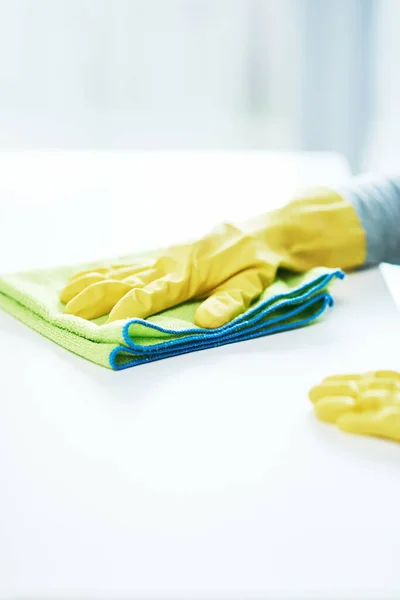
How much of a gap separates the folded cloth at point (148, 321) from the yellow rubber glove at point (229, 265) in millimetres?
16

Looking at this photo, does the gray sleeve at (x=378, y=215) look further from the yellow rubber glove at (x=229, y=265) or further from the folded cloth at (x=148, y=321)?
the folded cloth at (x=148, y=321)

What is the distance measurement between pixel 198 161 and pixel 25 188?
463mm

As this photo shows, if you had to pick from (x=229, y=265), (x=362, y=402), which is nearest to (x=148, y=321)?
(x=229, y=265)

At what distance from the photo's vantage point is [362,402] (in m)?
0.63

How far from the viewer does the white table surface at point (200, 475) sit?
1.46 feet

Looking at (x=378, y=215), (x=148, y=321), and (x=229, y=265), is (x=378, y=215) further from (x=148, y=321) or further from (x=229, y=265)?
(x=148, y=321)

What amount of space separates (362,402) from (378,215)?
0.51 m

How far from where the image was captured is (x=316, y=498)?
52 cm

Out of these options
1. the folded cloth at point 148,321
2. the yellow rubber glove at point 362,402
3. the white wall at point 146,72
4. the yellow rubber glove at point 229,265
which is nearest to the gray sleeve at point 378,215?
the yellow rubber glove at point 229,265

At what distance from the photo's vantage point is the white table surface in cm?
44

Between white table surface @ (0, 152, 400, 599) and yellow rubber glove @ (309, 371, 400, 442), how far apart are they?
0.01 metres

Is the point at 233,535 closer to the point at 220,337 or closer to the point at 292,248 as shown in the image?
the point at 220,337

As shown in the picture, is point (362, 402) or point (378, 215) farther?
point (378, 215)

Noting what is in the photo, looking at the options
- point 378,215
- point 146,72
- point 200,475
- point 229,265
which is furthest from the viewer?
point 146,72
